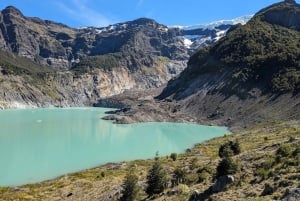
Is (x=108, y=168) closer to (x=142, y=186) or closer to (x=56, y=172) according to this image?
(x=56, y=172)

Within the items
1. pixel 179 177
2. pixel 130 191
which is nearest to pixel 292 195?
pixel 130 191

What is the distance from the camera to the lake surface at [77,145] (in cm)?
7700

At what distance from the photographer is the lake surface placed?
77.0m

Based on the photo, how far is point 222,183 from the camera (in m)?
27.2

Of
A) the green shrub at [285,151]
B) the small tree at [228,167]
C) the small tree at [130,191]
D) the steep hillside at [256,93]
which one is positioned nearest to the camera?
the small tree at [228,167]

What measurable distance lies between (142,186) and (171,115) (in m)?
149

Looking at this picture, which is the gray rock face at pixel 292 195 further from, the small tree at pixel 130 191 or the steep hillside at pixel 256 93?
the steep hillside at pixel 256 93

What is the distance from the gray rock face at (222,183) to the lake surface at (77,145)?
145 feet

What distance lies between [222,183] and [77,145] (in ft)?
282

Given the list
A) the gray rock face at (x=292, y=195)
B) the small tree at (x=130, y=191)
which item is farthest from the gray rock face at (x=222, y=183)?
the small tree at (x=130, y=191)

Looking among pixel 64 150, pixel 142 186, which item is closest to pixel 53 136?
pixel 64 150

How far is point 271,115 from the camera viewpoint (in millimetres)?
145875

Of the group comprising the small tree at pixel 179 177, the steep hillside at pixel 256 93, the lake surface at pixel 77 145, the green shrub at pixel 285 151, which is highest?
the steep hillside at pixel 256 93

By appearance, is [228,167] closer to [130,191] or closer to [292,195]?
[292,195]
